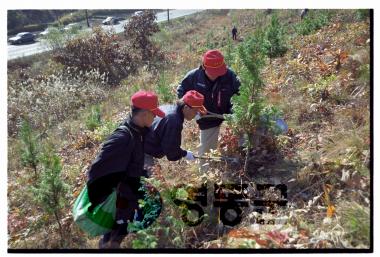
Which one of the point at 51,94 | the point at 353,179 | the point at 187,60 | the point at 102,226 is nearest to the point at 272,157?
the point at 353,179

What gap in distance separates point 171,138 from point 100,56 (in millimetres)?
7475

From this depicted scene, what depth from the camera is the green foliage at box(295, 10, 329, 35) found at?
7.73 m

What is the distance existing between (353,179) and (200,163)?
6.06ft

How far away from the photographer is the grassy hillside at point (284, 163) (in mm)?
3605

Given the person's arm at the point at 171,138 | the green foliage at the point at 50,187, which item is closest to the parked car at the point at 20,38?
the green foliage at the point at 50,187

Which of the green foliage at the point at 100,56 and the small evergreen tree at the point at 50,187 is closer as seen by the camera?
Result: the small evergreen tree at the point at 50,187

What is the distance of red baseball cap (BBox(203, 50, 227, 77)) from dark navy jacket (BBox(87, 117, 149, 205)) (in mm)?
1356

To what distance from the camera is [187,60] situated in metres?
9.70

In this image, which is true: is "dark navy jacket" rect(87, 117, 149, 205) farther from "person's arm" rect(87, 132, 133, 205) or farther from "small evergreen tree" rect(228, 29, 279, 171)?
"small evergreen tree" rect(228, 29, 279, 171)

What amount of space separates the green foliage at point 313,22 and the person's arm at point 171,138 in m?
5.00

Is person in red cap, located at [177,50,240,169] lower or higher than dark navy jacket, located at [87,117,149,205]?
higher

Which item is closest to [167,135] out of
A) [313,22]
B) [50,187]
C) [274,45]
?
[50,187]

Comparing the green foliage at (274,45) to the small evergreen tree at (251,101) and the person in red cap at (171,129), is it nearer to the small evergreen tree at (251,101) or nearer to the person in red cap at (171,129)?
the small evergreen tree at (251,101)

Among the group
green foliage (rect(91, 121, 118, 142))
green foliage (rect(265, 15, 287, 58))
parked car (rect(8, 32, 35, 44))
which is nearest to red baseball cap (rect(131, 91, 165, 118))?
parked car (rect(8, 32, 35, 44))
